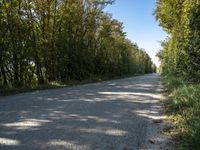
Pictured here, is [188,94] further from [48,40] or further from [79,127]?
[48,40]

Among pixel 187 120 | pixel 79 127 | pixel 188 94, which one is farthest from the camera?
pixel 188 94

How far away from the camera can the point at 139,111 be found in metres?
10.5

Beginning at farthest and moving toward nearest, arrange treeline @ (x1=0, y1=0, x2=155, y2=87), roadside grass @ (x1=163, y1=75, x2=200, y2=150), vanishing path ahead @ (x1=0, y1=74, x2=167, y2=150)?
treeline @ (x1=0, y1=0, x2=155, y2=87)
vanishing path ahead @ (x1=0, y1=74, x2=167, y2=150)
roadside grass @ (x1=163, y1=75, x2=200, y2=150)

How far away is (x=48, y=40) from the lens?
96.2 feet

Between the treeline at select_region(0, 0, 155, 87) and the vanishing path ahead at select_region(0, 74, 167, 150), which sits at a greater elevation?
the treeline at select_region(0, 0, 155, 87)

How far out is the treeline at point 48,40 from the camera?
2419 cm

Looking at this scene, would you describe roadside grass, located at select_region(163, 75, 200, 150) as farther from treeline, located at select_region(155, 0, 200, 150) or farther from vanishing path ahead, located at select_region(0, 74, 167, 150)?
vanishing path ahead, located at select_region(0, 74, 167, 150)

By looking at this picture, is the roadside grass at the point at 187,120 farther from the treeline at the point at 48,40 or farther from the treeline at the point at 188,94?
the treeline at the point at 48,40

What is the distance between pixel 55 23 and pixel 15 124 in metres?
23.2

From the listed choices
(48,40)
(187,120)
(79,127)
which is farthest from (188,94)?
(48,40)

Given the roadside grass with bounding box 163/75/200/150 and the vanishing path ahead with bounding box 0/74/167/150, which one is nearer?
the roadside grass with bounding box 163/75/200/150

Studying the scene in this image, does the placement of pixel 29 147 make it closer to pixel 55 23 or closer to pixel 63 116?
pixel 63 116

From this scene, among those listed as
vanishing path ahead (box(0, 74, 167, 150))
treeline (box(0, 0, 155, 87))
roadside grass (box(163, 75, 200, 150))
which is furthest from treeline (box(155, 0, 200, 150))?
treeline (box(0, 0, 155, 87))

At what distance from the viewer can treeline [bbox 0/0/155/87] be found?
2419cm
